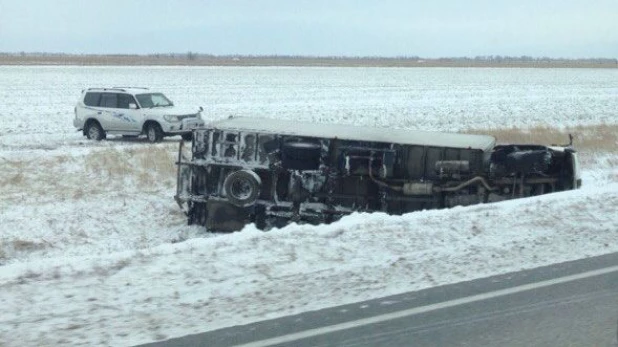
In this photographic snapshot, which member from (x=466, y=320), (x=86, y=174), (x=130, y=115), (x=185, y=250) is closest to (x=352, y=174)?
(x=185, y=250)

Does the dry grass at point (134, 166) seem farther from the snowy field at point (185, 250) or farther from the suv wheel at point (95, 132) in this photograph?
the suv wheel at point (95, 132)

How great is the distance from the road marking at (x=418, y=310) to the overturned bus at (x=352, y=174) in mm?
5422

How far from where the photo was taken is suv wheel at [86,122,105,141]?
26906mm

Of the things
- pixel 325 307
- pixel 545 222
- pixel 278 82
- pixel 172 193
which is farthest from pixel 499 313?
pixel 278 82

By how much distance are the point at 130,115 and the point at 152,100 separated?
1.20m

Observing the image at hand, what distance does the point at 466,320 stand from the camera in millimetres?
6312

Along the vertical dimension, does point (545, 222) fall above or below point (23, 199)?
above

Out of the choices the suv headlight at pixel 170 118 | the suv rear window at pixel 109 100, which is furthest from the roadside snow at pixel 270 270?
the suv rear window at pixel 109 100

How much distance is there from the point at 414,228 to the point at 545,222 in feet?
5.67

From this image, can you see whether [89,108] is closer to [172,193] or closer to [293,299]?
[172,193]

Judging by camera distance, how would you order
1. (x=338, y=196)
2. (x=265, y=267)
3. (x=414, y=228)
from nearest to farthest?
1. (x=265, y=267)
2. (x=414, y=228)
3. (x=338, y=196)

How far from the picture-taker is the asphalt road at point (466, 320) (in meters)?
5.84

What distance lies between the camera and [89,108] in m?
27.1

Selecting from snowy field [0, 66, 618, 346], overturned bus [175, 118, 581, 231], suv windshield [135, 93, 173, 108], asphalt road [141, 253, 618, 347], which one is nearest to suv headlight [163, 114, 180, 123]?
suv windshield [135, 93, 173, 108]
